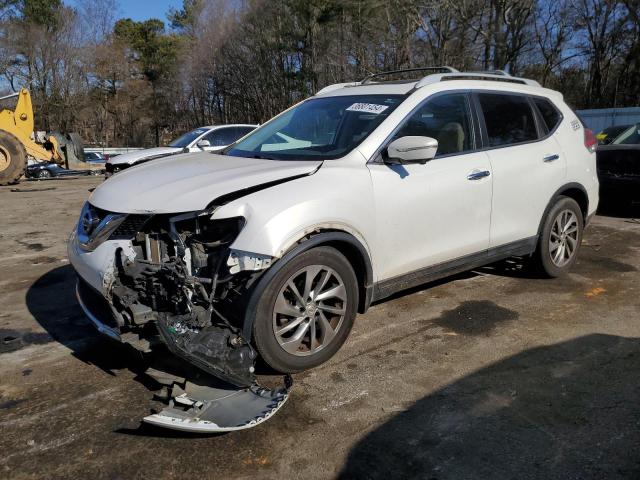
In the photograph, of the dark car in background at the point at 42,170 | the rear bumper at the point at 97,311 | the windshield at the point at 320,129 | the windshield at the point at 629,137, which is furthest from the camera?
the dark car in background at the point at 42,170

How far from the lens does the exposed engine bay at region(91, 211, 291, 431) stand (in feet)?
9.32

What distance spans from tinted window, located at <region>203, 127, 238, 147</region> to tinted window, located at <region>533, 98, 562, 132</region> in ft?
28.9

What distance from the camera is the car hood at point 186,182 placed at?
3.11 meters

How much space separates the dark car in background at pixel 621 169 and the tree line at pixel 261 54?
1710cm

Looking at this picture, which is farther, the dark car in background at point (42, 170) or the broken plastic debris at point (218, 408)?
the dark car in background at point (42, 170)

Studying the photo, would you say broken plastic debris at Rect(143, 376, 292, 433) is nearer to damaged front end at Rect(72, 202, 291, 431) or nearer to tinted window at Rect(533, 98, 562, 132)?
damaged front end at Rect(72, 202, 291, 431)

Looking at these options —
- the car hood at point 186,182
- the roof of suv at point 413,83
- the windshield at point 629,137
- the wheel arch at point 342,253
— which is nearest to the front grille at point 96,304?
the car hood at point 186,182

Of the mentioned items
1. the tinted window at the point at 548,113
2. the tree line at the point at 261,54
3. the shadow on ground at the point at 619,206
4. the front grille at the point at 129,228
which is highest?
the tree line at the point at 261,54

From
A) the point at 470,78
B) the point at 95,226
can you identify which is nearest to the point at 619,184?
the point at 470,78

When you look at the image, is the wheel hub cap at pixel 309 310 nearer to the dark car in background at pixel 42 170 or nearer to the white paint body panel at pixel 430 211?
the white paint body panel at pixel 430 211

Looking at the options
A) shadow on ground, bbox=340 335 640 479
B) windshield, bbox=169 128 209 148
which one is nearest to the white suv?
shadow on ground, bbox=340 335 640 479

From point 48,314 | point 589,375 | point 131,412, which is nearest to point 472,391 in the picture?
point 589,375

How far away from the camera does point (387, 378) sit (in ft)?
11.0

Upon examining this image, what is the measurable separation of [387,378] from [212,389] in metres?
1.10
